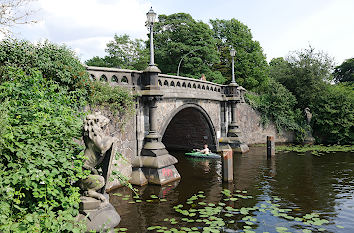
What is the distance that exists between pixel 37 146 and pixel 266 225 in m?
5.56

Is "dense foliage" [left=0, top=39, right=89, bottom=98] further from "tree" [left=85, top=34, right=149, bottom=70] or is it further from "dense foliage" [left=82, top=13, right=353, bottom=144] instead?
"tree" [left=85, top=34, right=149, bottom=70]

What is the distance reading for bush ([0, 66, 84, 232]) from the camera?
4.20 metres

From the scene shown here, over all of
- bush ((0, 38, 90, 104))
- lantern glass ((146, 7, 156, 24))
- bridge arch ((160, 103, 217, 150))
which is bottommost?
bridge arch ((160, 103, 217, 150))

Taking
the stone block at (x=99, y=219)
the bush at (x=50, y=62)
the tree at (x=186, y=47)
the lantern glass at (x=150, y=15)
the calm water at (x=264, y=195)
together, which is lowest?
the calm water at (x=264, y=195)

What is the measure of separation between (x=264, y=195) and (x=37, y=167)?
7.46 metres

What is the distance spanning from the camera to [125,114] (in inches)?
408

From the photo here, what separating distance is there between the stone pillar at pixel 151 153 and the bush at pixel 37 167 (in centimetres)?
537

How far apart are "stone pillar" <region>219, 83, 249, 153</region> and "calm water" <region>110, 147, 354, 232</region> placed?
309 cm

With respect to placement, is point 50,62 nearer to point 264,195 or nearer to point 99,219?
point 99,219

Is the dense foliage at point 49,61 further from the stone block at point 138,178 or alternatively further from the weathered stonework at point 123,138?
the stone block at point 138,178

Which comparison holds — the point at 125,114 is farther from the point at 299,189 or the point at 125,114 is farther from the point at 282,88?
the point at 282,88


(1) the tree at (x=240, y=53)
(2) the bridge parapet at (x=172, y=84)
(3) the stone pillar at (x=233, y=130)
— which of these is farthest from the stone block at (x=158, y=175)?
(1) the tree at (x=240, y=53)

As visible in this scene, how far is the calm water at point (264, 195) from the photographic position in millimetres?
7090

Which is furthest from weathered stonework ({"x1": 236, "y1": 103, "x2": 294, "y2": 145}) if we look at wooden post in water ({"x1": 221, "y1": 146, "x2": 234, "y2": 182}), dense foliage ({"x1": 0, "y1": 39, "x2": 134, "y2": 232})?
dense foliage ({"x1": 0, "y1": 39, "x2": 134, "y2": 232})
